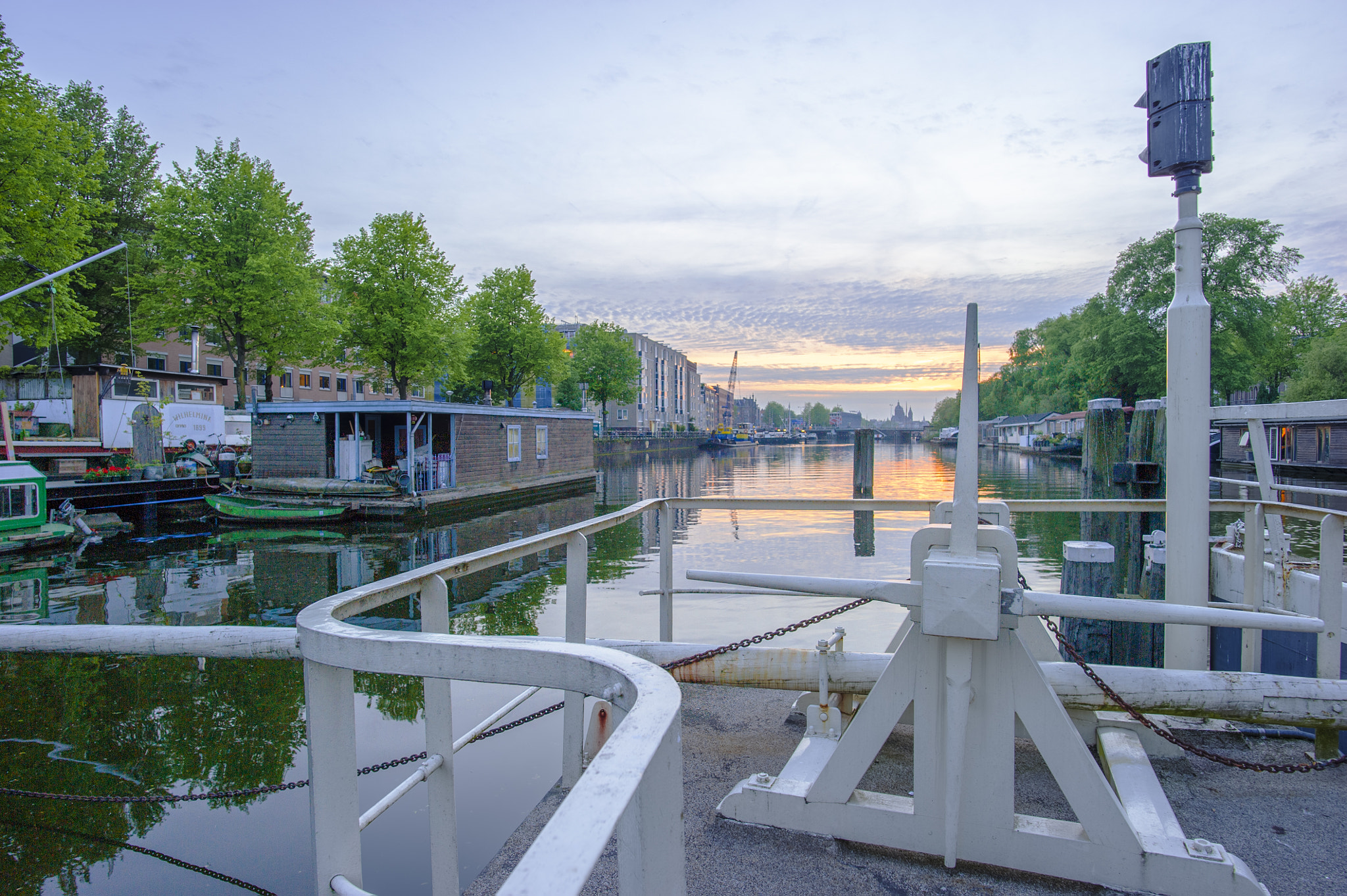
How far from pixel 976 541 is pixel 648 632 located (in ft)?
23.4

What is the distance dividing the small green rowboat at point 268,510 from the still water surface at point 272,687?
2.17 ft

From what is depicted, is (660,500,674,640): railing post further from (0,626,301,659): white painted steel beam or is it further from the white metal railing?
(0,626,301,659): white painted steel beam

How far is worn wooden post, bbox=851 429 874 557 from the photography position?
49.8 feet

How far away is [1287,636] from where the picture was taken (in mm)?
5125

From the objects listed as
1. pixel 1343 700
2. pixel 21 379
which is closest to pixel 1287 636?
pixel 1343 700

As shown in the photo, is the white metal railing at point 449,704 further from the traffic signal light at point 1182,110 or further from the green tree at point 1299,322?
the green tree at point 1299,322

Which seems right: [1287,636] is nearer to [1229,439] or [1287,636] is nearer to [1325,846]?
[1325,846]

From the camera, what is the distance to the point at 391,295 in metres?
32.0

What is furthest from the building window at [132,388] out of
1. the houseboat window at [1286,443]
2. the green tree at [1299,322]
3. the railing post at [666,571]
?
the green tree at [1299,322]

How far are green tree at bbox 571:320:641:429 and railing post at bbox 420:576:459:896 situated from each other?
64.1m

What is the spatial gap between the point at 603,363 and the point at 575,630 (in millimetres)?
63893

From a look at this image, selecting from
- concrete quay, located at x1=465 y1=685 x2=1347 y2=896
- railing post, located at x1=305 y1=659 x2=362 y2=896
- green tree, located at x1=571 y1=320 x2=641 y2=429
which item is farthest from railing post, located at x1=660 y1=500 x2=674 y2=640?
green tree, located at x1=571 y1=320 x2=641 y2=429

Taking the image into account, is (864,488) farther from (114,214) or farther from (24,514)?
(114,214)

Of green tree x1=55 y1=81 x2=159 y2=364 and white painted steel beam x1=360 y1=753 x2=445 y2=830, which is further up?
green tree x1=55 y1=81 x2=159 y2=364
